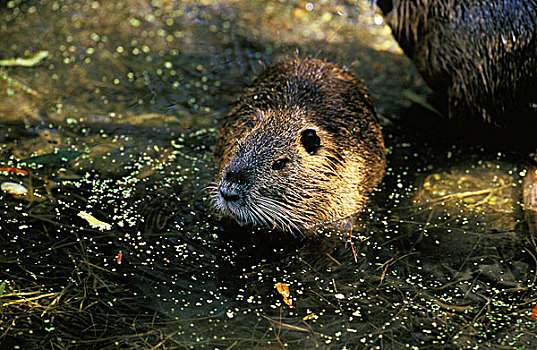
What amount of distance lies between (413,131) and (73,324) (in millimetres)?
3026

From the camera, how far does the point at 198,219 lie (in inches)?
152

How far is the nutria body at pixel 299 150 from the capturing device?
3676 millimetres

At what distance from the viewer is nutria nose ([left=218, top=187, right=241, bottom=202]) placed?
3562 mm

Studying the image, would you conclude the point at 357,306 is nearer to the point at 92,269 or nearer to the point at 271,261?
the point at 271,261

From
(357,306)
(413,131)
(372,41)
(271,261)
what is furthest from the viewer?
(372,41)

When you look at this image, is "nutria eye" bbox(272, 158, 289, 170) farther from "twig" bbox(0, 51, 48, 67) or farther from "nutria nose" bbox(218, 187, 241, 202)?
"twig" bbox(0, 51, 48, 67)

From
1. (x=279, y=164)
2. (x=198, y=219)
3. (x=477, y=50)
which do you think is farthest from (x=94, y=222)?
(x=477, y=50)

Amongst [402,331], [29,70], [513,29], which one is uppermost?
[513,29]

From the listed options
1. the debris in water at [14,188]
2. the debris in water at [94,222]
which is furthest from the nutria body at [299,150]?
the debris in water at [14,188]

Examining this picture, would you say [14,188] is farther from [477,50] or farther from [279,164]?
[477,50]

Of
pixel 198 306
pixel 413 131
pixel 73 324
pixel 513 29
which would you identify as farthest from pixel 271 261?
pixel 513 29

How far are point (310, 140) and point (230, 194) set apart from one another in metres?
0.64

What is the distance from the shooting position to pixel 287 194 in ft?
12.4

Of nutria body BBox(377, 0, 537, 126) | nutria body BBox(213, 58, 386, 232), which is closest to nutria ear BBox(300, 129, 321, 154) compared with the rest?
nutria body BBox(213, 58, 386, 232)
